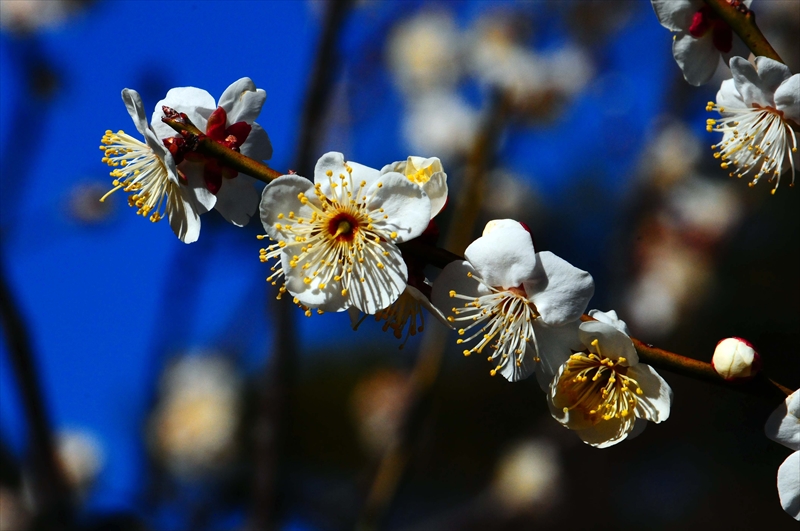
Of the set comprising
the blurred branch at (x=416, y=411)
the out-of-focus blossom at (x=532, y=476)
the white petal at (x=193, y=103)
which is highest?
the white petal at (x=193, y=103)

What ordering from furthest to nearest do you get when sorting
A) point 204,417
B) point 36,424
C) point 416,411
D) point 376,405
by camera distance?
point 376,405
point 204,417
point 416,411
point 36,424

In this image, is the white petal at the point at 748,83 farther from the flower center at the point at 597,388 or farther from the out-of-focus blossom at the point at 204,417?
the out-of-focus blossom at the point at 204,417

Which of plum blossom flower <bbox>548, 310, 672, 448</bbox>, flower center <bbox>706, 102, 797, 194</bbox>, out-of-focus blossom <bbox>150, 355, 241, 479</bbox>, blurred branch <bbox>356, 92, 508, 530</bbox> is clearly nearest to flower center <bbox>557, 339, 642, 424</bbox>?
plum blossom flower <bbox>548, 310, 672, 448</bbox>

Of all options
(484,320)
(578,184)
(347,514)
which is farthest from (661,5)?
(578,184)

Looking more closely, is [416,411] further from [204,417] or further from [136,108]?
[204,417]

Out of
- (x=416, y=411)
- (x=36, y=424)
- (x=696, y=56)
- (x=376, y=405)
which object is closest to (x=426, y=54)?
(x=376, y=405)

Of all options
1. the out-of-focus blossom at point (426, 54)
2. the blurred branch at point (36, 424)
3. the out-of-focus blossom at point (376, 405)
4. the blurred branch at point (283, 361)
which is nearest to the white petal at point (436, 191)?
the blurred branch at point (283, 361)

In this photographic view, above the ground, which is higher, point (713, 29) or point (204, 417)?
point (713, 29)

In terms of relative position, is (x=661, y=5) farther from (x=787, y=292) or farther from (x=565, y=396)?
(x=787, y=292)
